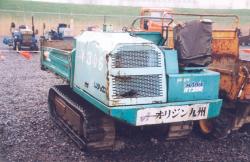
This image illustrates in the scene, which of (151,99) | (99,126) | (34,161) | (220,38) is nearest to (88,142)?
(99,126)

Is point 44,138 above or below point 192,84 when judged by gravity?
below

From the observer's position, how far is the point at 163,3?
54812 mm

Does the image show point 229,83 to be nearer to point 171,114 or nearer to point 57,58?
point 171,114

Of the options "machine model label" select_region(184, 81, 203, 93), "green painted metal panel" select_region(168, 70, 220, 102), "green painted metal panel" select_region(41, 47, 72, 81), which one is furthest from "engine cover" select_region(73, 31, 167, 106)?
"green painted metal panel" select_region(41, 47, 72, 81)

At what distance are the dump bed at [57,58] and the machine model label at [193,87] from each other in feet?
6.98

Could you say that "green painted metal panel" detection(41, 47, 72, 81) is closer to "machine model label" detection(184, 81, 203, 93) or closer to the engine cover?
the engine cover

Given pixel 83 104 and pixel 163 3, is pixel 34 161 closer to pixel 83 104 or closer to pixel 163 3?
pixel 83 104

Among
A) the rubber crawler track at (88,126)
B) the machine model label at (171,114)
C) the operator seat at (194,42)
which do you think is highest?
the operator seat at (194,42)

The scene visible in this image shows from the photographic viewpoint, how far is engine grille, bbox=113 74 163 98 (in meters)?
5.19

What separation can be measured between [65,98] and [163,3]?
4962cm

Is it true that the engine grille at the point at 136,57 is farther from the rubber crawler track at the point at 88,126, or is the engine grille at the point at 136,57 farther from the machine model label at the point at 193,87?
the rubber crawler track at the point at 88,126

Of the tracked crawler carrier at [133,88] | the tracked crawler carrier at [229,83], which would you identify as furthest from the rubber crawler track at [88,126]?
the tracked crawler carrier at [229,83]

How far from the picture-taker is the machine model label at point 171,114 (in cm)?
529

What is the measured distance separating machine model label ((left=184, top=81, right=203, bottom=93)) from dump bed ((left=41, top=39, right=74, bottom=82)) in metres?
2.13
